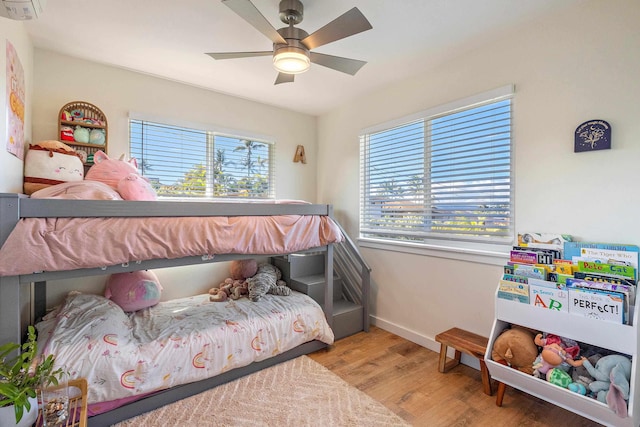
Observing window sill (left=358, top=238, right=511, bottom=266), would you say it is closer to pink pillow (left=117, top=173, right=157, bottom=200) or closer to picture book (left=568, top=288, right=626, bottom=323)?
picture book (left=568, top=288, right=626, bottom=323)

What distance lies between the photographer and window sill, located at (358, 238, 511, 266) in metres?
2.19

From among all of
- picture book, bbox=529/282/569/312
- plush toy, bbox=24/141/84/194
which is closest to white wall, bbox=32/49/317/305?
plush toy, bbox=24/141/84/194

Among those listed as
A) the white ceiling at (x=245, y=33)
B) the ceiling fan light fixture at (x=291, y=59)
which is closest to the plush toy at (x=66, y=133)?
the white ceiling at (x=245, y=33)

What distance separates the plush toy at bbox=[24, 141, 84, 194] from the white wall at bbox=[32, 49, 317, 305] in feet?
1.18

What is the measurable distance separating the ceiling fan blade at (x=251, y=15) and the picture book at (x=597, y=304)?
7.10ft

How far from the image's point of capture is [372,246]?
3240mm

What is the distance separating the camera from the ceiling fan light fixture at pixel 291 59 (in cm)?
175

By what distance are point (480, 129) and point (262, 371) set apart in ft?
8.43

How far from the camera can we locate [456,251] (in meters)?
2.44

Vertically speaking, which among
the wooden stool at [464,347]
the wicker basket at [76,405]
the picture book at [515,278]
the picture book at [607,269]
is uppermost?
the picture book at [607,269]

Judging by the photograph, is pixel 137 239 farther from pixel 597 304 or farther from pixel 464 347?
pixel 597 304

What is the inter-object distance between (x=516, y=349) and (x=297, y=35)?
229 cm

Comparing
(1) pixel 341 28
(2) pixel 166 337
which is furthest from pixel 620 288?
(2) pixel 166 337

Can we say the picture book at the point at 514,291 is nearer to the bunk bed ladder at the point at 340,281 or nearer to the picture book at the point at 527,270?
the picture book at the point at 527,270
